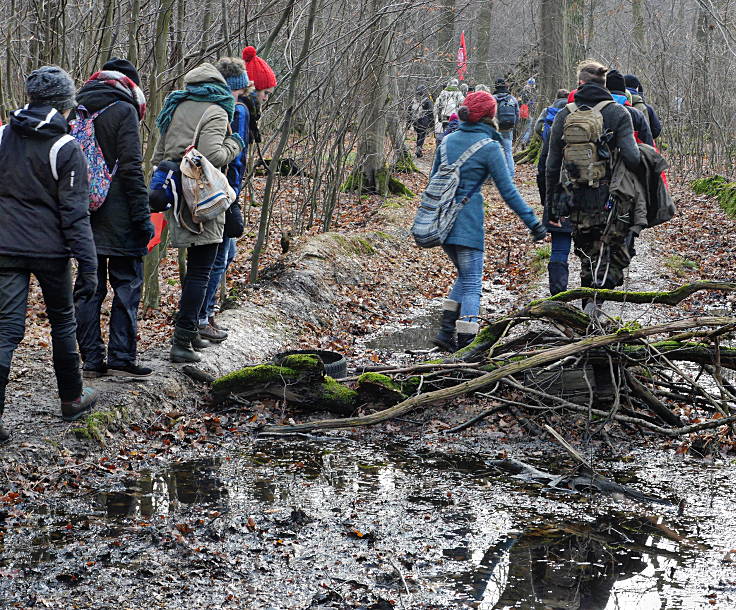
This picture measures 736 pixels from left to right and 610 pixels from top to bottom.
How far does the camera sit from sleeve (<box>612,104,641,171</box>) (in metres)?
7.10

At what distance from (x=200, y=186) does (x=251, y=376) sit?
4.54 feet

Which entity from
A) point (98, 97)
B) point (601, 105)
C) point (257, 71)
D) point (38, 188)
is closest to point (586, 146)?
point (601, 105)

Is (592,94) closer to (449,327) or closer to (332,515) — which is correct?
(449,327)

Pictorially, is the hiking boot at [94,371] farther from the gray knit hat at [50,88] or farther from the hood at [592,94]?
the hood at [592,94]

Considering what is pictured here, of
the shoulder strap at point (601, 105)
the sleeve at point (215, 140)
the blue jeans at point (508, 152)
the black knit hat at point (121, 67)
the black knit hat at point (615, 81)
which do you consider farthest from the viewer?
the black knit hat at point (615, 81)

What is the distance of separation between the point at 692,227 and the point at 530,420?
10.5 m

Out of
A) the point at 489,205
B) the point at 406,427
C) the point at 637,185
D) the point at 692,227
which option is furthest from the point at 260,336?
the point at 489,205

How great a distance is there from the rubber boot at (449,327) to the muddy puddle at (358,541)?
2.40 metres

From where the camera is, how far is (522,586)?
359 centimetres

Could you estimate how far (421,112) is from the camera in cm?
2133

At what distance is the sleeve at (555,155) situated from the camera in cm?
751

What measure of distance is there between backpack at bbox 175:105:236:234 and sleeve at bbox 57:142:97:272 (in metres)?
1.15

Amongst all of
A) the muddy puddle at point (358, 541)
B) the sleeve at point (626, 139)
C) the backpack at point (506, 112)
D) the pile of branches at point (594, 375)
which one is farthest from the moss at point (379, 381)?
the backpack at point (506, 112)

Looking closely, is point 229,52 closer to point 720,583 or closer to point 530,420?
point 530,420
